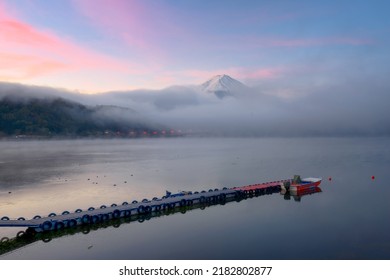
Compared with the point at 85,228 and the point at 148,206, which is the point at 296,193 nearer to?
the point at 148,206

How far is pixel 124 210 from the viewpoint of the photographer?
154 ft

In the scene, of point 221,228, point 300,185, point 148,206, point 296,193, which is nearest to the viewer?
point 221,228

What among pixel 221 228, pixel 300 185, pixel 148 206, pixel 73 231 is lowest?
pixel 221 228

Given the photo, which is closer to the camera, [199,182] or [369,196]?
[369,196]

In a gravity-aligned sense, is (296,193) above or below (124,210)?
below

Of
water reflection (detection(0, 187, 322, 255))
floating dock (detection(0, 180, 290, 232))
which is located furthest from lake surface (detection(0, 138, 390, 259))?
floating dock (detection(0, 180, 290, 232))

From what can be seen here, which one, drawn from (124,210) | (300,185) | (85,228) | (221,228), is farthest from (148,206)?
(300,185)

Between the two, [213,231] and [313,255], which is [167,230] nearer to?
[213,231]

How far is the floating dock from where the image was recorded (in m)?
39.2

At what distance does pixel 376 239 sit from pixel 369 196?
3136 cm

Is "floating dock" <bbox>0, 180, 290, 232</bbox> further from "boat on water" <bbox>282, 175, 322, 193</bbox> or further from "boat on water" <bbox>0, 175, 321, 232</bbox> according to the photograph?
"boat on water" <bbox>282, 175, 322, 193</bbox>

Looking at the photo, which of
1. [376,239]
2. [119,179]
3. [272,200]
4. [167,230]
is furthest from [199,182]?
[376,239]
